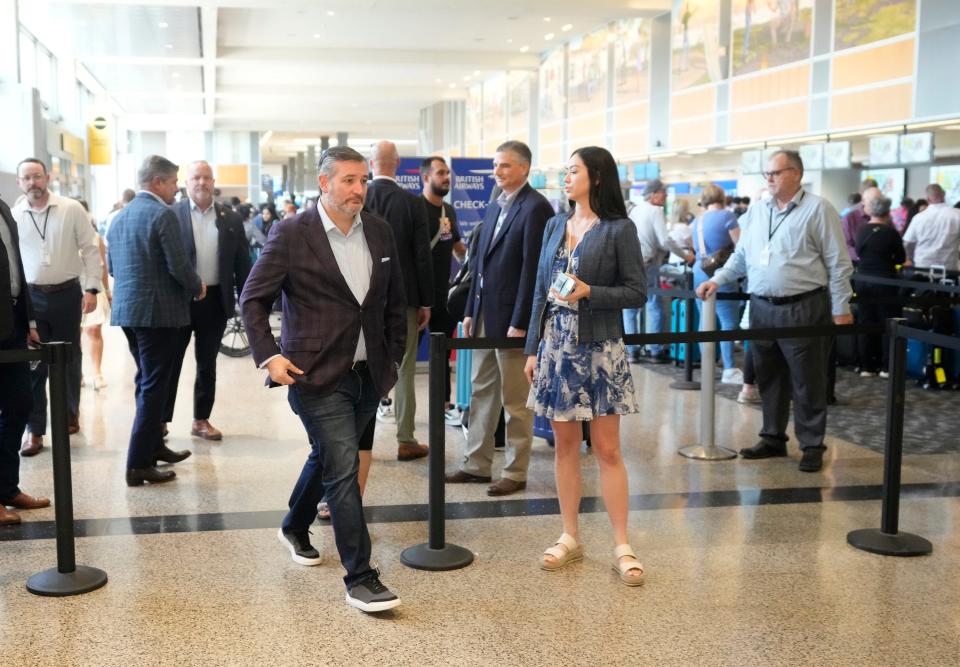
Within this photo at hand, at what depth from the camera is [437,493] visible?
13.8 ft

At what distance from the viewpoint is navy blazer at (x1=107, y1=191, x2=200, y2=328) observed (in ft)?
17.3

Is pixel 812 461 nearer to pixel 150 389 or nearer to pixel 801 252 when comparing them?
pixel 801 252

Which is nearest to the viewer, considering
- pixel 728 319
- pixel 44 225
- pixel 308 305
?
pixel 308 305

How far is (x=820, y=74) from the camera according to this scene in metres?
15.6

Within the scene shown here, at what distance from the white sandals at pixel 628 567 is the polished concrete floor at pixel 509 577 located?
0.05 m

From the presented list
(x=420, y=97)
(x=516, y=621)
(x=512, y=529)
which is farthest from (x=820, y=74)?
(x=420, y=97)

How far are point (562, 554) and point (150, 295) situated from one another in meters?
2.54

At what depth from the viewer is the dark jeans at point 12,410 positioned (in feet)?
15.7

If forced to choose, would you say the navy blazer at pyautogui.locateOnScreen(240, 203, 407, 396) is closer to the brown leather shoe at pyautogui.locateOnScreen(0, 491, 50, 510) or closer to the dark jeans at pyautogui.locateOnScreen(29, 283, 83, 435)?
the brown leather shoe at pyautogui.locateOnScreen(0, 491, 50, 510)

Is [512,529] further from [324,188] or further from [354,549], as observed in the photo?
[324,188]

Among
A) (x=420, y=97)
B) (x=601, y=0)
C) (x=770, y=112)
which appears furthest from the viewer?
(x=420, y=97)

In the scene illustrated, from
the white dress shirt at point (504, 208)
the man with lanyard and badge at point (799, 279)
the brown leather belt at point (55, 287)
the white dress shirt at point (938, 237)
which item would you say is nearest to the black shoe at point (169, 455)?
the brown leather belt at point (55, 287)

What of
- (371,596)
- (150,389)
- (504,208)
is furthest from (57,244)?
(371,596)

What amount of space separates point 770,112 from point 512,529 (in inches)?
539
